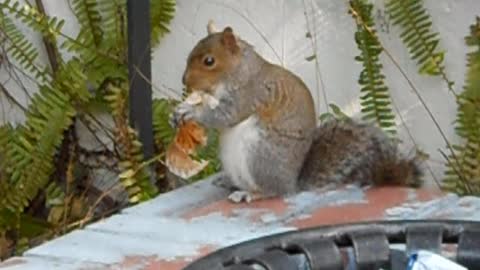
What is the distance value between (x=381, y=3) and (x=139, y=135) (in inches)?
30.7

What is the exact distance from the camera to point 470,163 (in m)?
3.56

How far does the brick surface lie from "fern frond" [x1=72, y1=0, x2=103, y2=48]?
1.14m

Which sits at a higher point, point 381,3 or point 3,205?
point 381,3

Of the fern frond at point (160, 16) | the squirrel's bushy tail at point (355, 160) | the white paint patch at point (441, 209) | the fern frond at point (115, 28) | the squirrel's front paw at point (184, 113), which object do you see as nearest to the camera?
the white paint patch at point (441, 209)

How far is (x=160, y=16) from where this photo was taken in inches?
163

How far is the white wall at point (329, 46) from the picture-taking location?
12.4ft

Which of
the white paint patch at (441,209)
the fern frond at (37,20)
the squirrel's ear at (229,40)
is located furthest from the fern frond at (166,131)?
the white paint patch at (441,209)

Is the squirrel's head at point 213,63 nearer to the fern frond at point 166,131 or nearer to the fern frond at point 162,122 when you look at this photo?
the fern frond at point 166,131

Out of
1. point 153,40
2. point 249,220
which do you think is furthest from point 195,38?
point 249,220

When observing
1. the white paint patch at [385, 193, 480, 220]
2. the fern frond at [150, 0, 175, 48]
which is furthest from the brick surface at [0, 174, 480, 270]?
the fern frond at [150, 0, 175, 48]

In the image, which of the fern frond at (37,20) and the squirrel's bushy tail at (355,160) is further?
the fern frond at (37,20)

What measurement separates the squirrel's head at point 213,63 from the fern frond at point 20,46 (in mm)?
1303

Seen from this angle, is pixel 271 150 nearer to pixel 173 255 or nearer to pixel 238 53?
pixel 238 53

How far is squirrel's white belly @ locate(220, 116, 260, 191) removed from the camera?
10.2 feet
